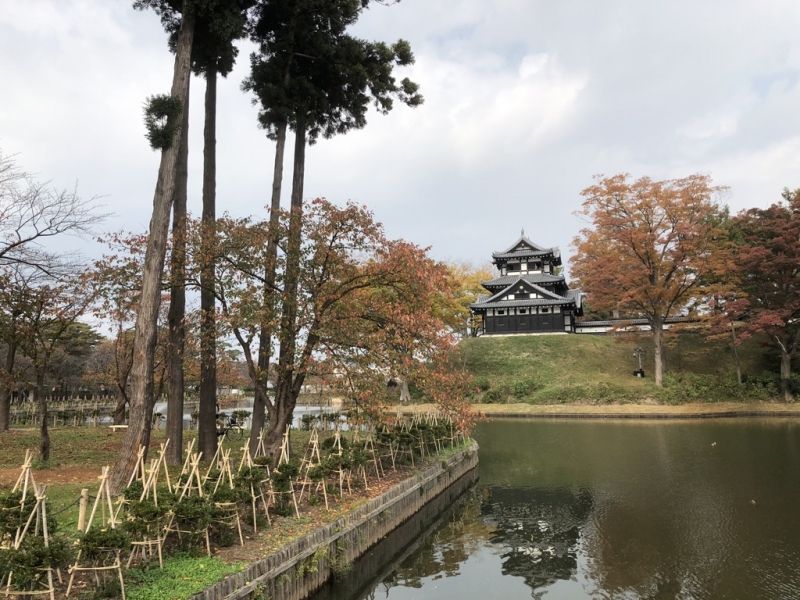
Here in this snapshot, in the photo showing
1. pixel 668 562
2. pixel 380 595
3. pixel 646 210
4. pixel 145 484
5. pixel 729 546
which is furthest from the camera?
pixel 646 210

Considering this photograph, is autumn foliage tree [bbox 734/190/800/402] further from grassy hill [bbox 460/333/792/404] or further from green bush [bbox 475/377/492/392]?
green bush [bbox 475/377/492/392]

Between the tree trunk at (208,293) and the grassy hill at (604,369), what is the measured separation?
23671mm

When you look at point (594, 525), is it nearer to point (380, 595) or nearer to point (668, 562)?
point (668, 562)

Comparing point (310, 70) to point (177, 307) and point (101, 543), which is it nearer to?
point (177, 307)

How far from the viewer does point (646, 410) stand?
29.3 metres

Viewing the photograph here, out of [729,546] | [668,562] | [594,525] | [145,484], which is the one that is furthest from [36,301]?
[729,546]

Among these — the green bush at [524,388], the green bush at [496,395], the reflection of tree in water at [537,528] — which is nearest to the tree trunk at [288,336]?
the reflection of tree in water at [537,528]

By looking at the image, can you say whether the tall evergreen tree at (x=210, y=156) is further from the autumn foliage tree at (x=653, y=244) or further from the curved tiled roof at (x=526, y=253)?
Result: the curved tiled roof at (x=526, y=253)

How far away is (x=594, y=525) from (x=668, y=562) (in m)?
2.28

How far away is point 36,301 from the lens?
13469 millimetres

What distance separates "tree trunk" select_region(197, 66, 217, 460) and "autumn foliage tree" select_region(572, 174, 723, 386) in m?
26.4

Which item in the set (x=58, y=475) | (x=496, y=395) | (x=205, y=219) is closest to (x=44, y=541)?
(x=58, y=475)

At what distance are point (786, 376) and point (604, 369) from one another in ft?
34.7

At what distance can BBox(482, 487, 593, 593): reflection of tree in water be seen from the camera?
9188mm
